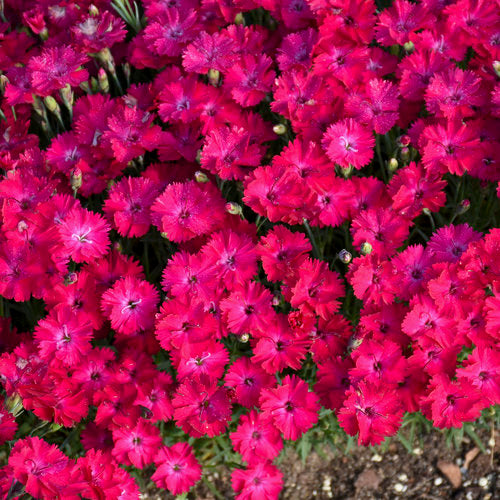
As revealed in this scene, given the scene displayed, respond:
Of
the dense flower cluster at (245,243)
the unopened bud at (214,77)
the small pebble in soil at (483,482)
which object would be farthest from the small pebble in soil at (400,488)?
the unopened bud at (214,77)

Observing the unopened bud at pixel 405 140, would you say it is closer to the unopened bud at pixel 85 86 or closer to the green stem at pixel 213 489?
the unopened bud at pixel 85 86

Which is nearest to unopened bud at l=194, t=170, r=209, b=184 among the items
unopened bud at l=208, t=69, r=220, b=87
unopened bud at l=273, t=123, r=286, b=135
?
unopened bud at l=273, t=123, r=286, b=135

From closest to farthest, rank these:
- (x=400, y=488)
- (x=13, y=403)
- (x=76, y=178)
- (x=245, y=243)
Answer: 1. (x=13, y=403)
2. (x=245, y=243)
3. (x=76, y=178)
4. (x=400, y=488)

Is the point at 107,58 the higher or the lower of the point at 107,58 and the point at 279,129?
the higher

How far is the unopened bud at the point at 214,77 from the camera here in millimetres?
2174

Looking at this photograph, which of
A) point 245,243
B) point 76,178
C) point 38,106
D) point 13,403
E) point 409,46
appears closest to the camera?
point 13,403

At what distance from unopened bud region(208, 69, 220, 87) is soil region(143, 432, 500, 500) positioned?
1471mm

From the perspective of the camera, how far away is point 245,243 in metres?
1.89

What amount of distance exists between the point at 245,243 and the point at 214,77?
2.20 feet

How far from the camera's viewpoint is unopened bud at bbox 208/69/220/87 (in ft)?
7.13

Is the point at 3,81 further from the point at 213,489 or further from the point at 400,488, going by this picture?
the point at 400,488

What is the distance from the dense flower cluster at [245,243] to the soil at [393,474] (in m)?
0.38

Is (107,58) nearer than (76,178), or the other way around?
(76,178)

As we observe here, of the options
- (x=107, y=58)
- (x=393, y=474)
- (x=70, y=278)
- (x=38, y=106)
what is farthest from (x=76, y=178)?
(x=393, y=474)
